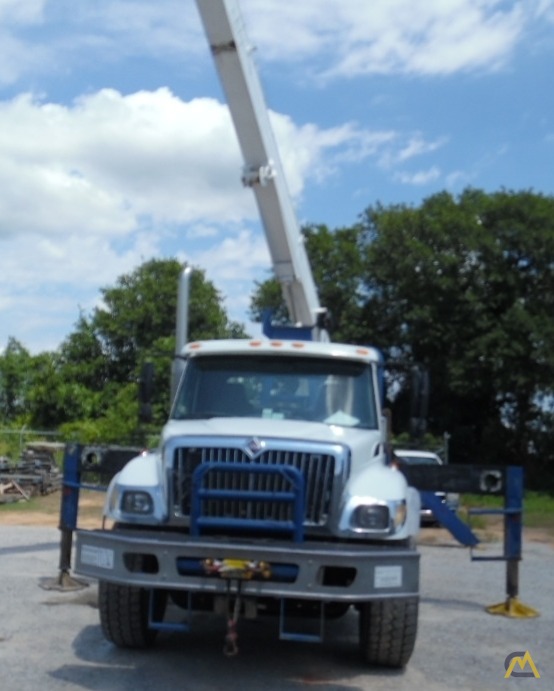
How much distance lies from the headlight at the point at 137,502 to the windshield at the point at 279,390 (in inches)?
49.1

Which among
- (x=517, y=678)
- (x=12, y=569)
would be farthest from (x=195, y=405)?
(x=12, y=569)

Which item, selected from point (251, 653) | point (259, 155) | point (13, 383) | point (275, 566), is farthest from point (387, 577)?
point (13, 383)

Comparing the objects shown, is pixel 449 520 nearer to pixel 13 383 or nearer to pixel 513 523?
pixel 513 523

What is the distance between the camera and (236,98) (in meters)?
15.2

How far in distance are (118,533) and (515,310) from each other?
2963cm

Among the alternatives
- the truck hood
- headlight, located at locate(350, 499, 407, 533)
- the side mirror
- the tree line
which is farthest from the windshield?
the tree line

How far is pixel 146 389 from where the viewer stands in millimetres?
10516

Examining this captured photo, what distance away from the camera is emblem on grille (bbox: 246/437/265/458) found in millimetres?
7910

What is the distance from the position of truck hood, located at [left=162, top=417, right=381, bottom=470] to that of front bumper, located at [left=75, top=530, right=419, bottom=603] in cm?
82

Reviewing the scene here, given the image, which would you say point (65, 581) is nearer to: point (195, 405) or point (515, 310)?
point (195, 405)

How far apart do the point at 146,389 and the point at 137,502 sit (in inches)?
99.4

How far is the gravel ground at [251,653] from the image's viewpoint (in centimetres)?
771

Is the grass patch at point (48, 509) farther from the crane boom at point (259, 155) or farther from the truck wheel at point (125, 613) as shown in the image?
the truck wheel at point (125, 613)

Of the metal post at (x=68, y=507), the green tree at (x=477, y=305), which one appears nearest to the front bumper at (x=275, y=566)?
the metal post at (x=68, y=507)
